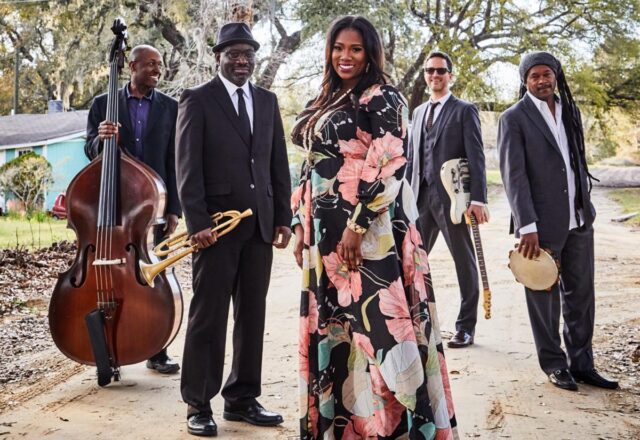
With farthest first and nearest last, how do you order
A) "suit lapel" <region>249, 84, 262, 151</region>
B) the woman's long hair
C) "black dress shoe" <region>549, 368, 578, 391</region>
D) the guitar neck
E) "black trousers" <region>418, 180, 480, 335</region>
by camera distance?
"black trousers" <region>418, 180, 480, 335</region> < the guitar neck < "black dress shoe" <region>549, 368, 578, 391</region> < "suit lapel" <region>249, 84, 262, 151</region> < the woman's long hair

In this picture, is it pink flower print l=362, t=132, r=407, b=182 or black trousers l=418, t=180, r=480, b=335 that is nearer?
pink flower print l=362, t=132, r=407, b=182

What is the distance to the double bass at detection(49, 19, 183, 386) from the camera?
4.95 m

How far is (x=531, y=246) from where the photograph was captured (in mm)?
5375

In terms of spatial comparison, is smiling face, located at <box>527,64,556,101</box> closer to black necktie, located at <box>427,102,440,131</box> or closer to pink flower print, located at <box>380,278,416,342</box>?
black necktie, located at <box>427,102,440,131</box>

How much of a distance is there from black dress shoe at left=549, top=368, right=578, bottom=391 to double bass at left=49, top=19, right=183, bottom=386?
247 cm

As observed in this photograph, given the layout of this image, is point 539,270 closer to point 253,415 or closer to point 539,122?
point 539,122

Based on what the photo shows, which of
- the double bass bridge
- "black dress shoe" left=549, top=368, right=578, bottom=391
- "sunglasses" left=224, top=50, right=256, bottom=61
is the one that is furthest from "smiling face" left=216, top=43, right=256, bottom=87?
"black dress shoe" left=549, top=368, right=578, bottom=391

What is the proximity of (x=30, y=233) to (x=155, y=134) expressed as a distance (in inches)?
435

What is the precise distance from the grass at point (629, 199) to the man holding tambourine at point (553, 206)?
46.6ft

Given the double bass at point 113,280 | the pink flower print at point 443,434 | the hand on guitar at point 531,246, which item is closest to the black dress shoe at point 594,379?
the hand on guitar at point 531,246

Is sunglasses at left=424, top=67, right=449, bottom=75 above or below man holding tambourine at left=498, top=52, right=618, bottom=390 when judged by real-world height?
above

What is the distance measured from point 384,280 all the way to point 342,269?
0.21 m

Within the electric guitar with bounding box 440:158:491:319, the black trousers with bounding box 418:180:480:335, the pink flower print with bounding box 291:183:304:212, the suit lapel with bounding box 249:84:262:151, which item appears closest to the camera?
the pink flower print with bounding box 291:183:304:212

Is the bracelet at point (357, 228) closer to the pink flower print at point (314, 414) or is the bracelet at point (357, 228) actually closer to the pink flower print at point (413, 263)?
the pink flower print at point (413, 263)
